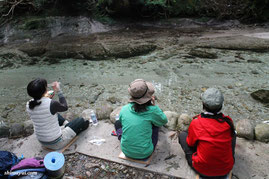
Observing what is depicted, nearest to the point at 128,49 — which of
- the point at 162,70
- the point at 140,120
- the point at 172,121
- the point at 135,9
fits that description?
the point at 162,70

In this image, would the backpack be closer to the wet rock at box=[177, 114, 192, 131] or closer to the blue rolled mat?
the blue rolled mat

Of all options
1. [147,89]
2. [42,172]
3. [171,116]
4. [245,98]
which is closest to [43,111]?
[42,172]

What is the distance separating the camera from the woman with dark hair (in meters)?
2.31

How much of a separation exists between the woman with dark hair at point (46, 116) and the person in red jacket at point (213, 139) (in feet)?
5.69

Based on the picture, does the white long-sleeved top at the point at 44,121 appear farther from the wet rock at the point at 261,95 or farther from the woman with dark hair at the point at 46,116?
the wet rock at the point at 261,95

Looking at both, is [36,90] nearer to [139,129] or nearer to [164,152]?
[139,129]

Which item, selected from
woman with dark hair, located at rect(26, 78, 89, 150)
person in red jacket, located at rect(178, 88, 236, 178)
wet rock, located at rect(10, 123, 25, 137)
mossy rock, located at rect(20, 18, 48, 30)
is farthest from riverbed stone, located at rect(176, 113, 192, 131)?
mossy rock, located at rect(20, 18, 48, 30)

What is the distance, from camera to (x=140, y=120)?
216 centimetres

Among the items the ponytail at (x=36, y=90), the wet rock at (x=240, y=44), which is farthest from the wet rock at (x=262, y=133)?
the wet rock at (x=240, y=44)

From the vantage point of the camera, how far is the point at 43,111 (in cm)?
237

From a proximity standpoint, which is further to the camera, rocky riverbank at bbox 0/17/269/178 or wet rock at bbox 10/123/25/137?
rocky riverbank at bbox 0/17/269/178

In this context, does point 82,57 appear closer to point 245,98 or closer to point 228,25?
point 245,98

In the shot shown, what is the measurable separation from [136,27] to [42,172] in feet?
24.3

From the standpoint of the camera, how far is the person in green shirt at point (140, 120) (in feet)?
7.06
